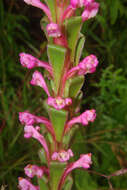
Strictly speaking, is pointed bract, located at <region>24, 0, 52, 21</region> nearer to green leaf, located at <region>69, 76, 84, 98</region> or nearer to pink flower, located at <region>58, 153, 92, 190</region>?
green leaf, located at <region>69, 76, 84, 98</region>

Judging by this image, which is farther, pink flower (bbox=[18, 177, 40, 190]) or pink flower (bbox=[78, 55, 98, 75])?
pink flower (bbox=[18, 177, 40, 190])

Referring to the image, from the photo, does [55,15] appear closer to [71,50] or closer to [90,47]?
[71,50]

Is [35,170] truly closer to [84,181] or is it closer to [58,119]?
[58,119]

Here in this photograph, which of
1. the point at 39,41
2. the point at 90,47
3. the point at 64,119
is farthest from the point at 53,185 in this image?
the point at 39,41

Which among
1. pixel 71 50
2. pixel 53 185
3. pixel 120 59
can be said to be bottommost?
pixel 120 59

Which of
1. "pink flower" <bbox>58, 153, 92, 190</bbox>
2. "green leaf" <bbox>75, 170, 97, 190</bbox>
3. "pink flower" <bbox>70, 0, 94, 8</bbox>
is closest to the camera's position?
"pink flower" <bbox>70, 0, 94, 8</bbox>

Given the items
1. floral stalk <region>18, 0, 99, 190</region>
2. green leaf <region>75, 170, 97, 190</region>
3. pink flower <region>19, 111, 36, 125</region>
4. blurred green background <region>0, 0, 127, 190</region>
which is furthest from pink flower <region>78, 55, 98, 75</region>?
green leaf <region>75, 170, 97, 190</region>

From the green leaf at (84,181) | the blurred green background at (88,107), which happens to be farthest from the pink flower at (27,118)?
the green leaf at (84,181)
